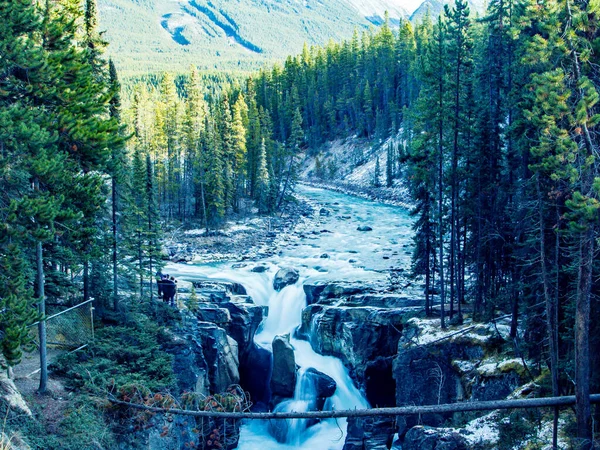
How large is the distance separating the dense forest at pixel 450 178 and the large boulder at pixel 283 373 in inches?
279

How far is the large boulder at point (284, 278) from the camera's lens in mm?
34438

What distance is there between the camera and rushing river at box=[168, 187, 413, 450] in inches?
954

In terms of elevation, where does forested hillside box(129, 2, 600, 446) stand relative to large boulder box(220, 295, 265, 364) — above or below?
above

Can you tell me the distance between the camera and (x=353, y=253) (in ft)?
136

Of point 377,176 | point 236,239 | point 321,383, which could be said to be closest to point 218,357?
point 321,383

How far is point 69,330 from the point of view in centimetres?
1894

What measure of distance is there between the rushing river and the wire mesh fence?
28.3 ft

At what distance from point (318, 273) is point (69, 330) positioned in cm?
1975

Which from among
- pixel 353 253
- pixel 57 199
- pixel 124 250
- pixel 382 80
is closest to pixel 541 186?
pixel 57 199

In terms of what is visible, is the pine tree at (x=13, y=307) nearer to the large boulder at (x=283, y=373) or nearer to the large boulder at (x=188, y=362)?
the large boulder at (x=188, y=362)

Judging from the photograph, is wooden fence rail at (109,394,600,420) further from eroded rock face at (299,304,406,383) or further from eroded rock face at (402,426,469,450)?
eroded rock face at (299,304,406,383)

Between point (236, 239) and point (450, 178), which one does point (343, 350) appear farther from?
point (236, 239)

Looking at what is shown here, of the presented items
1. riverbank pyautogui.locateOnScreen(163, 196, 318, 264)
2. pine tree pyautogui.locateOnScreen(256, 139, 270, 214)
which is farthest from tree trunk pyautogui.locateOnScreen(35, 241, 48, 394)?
pine tree pyautogui.locateOnScreen(256, 139, 270, 214)

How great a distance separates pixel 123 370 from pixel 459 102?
57.3ft
